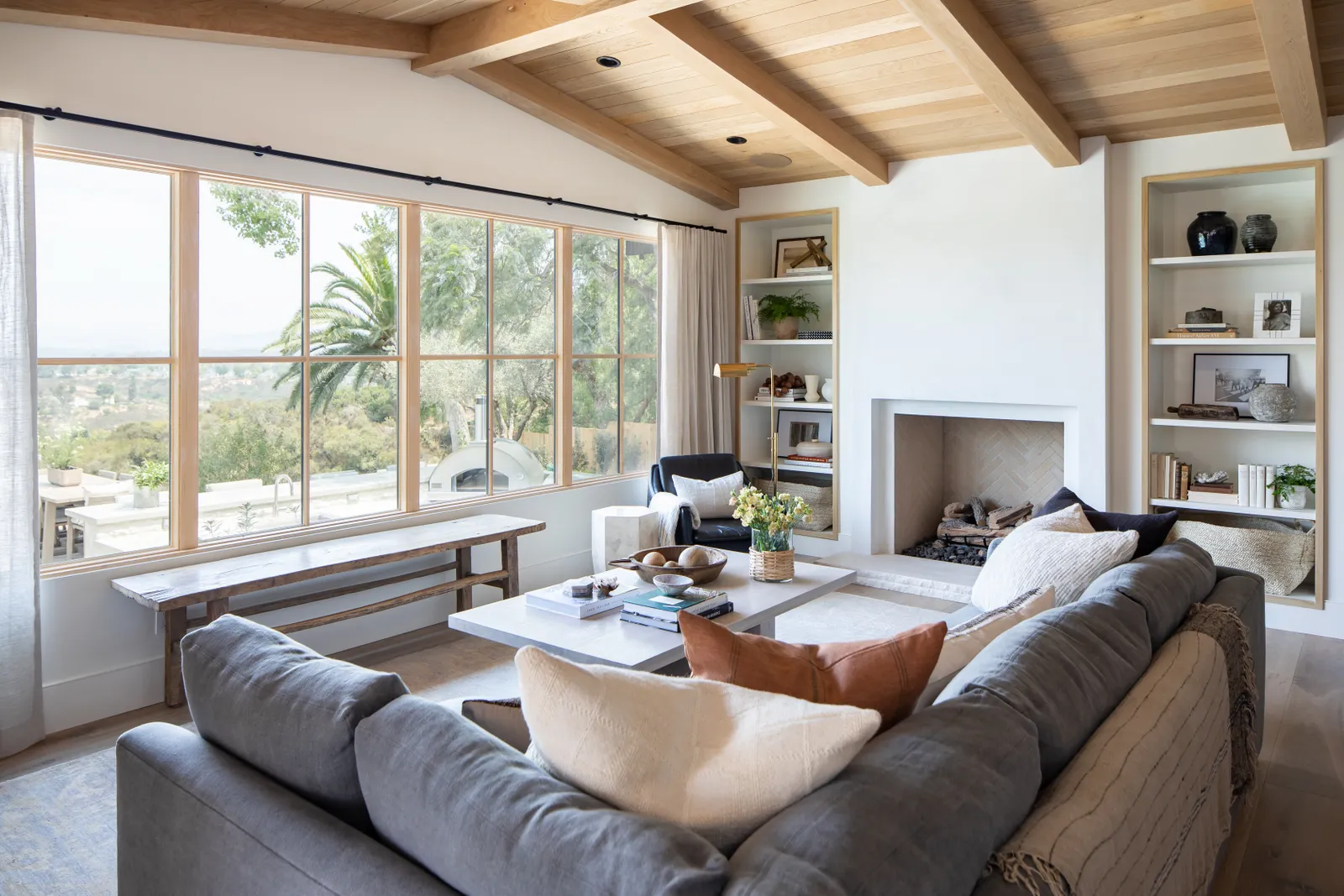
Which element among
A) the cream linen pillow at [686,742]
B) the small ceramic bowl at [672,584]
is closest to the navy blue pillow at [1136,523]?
the small ceramic bowl at [672,584]

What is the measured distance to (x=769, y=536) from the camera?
3.85 meters

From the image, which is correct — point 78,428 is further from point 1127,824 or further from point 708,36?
point 1127,824

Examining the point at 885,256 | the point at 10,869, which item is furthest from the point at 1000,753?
the point at 885,256

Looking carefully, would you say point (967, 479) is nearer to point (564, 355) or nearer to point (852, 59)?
point (564, 355)

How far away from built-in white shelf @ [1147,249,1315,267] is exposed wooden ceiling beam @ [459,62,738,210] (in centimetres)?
278

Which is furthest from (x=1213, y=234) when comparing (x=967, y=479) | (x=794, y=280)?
(x=794, y=280)

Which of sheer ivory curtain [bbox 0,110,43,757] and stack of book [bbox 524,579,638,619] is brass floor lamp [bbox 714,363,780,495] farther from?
sheer ivory curtain [bbox 0,110,43,757]

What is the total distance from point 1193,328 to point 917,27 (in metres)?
2.21

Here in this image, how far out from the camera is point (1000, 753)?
1440 mm

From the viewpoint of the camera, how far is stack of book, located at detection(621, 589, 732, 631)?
3242 millimetres

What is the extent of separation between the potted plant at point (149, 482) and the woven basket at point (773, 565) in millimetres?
2407

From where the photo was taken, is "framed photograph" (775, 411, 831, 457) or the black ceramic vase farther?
"framed photograph" (775, 411, 831, 457)

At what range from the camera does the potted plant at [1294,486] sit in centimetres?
472

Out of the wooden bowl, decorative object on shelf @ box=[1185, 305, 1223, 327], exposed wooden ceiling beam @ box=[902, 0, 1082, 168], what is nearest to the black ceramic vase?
decorative object on shelf @ box=[1185, 305, 1223, 327]
